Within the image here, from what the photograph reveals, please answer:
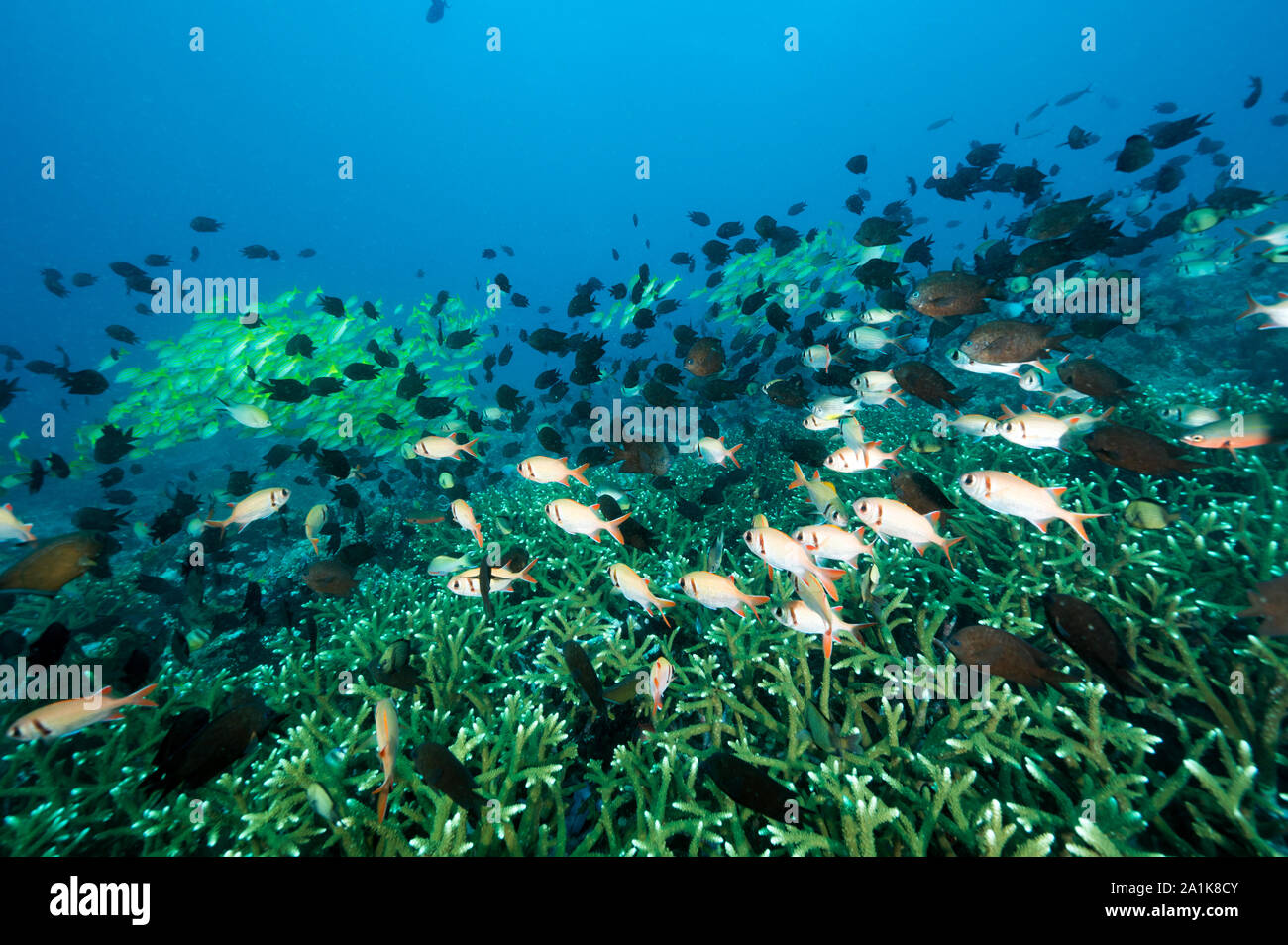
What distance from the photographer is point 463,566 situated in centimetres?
529

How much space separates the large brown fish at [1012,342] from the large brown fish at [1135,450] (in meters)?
1.03

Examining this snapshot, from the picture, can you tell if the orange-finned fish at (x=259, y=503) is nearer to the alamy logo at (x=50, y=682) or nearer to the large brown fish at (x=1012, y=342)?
the alamy logo at (x=50, y=682)

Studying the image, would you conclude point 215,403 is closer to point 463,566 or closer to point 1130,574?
point 463,566

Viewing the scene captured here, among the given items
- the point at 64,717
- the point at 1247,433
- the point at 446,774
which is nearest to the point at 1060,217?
the point at 1247,433

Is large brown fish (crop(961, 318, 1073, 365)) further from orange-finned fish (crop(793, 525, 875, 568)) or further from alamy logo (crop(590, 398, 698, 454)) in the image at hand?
alamy logo (crop(590, 398, 698, 454))

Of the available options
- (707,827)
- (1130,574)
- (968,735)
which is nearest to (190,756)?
(707,827)

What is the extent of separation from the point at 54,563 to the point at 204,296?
7800 mm

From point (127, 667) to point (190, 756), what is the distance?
185 cm

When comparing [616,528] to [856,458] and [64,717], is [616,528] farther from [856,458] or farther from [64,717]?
[64,717]

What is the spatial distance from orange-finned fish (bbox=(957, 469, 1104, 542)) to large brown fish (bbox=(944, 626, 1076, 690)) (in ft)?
2.79

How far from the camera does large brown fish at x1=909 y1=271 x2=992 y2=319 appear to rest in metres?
4.73

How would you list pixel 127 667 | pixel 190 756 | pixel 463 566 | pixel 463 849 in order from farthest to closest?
pixel 463 566 < pixel 127 667 < pixel 463 849 < pixel 190 756
